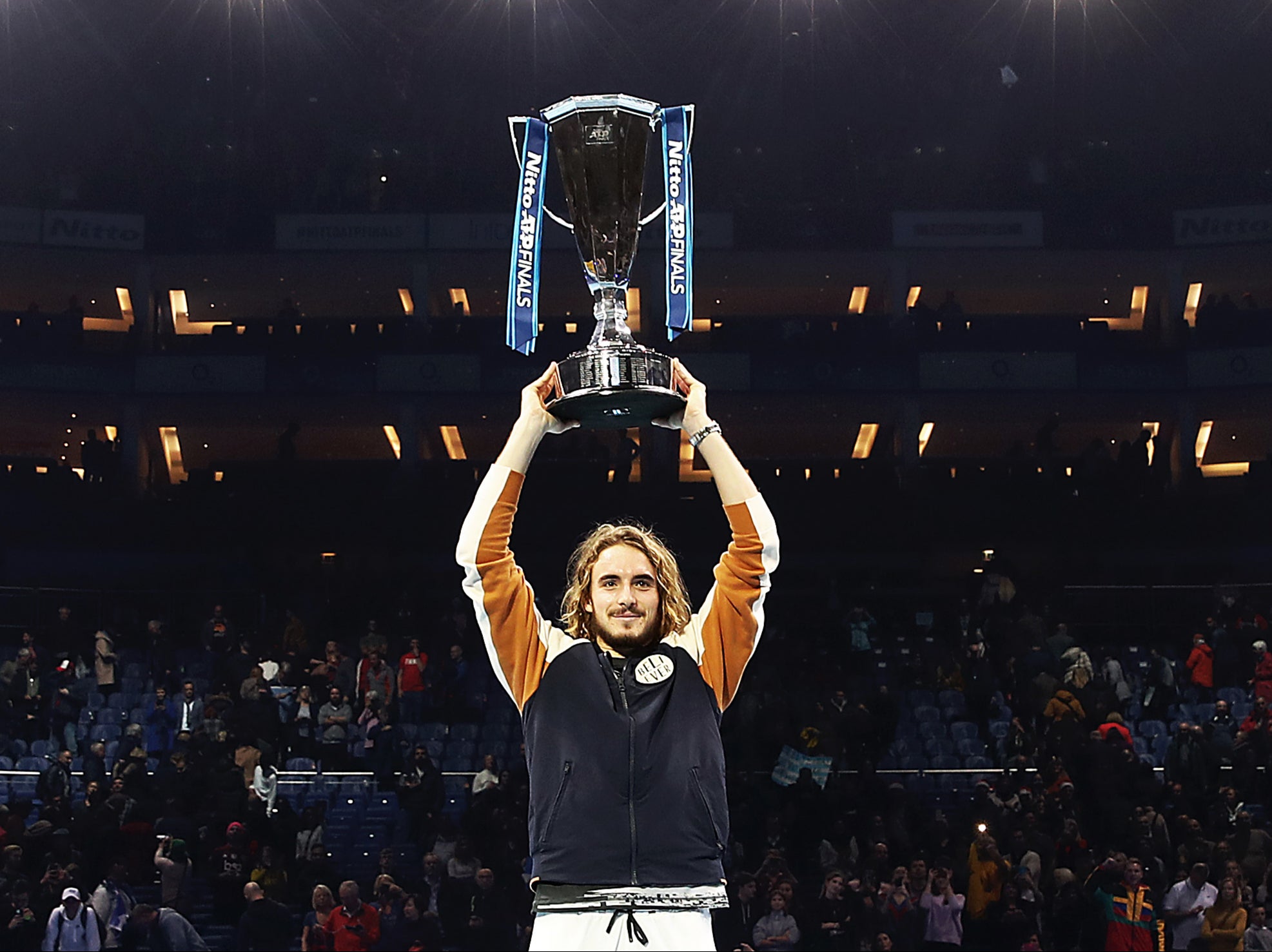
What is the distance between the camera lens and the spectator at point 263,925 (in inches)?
441

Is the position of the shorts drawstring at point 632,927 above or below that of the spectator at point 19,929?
above

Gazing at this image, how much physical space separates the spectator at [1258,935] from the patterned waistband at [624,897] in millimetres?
9171

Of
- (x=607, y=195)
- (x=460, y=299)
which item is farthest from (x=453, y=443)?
(x=607, y=195)

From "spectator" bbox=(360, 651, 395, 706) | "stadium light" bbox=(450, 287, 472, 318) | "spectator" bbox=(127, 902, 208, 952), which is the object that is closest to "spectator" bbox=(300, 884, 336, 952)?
"spectator" bbox=(127, 902, 208, 952)

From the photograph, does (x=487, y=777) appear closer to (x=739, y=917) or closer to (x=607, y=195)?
(x=739, y=917)

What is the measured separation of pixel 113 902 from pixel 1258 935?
8.58 m

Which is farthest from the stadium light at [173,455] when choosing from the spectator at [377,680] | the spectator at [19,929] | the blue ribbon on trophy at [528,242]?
the blue ribbon on trophy at [528,242]

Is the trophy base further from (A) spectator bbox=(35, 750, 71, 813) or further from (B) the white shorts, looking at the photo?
(A) spectator bbox=(35, 750, 71, 813)

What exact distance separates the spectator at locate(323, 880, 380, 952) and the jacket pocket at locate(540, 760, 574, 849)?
826cm

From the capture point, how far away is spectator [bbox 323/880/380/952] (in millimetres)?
10953

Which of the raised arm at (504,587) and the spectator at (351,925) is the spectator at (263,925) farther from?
the raised arm at (504,587)

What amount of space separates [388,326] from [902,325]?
8.54 metres

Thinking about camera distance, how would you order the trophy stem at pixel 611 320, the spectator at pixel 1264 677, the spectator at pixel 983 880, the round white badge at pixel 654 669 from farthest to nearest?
1. the spectator at pixel 1264 677
2. the spectator at pixel 983 880
3. the trophy stem at pixel 611 320
4. the round white badge at pixel 654 669

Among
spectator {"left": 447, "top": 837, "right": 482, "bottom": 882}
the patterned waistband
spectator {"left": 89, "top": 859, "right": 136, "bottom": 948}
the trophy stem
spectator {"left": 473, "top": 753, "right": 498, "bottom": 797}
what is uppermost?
the trophy stem
